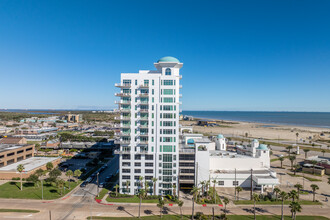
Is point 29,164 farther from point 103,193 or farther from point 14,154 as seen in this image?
point 103,193

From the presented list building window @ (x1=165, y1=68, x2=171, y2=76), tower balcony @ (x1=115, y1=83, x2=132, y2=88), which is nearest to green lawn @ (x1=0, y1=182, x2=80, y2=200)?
tower balcony @ (x1=115, y1=83, x2=132, y2=88)

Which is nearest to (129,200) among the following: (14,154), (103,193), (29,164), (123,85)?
(103,193)

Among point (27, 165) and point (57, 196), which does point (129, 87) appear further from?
point (27, 165)

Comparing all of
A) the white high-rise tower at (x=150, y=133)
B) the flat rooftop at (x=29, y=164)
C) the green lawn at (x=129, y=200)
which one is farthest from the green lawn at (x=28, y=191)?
the white high-rise tower at (x=150, y=133)

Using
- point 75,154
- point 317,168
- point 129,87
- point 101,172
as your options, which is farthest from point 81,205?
point 317,168

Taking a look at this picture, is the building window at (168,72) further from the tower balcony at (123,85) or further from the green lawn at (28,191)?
the green lawn at (28,191)

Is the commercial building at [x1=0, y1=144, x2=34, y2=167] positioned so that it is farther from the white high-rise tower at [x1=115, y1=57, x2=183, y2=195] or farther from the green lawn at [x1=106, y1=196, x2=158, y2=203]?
the white high-rise tower at [x1=115, y1=57, x2=183, y2=195]
